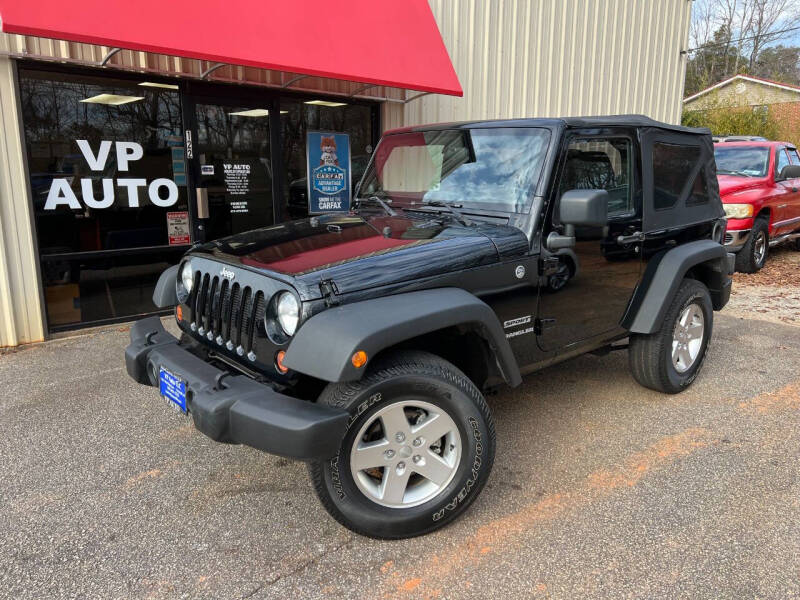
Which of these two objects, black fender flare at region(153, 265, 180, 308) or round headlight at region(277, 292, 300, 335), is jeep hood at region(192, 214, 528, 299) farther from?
black fender flare at region(153, 265, 180, 308)

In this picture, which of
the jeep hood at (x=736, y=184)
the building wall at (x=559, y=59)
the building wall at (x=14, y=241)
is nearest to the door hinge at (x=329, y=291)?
the building wall at (x=14, y=241)

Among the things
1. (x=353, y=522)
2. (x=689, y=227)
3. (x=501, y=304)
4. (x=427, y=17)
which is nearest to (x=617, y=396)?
(x=689, y=227)

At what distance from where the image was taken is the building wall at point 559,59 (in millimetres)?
8227

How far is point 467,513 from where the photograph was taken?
2861 mm

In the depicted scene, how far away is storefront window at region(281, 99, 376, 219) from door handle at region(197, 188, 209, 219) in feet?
3.28

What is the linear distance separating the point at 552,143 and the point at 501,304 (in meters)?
0.96

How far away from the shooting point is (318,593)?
2.33 metres

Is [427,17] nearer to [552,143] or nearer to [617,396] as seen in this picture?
[552,143]

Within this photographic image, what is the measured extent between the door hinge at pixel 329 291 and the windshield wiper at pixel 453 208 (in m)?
1.08

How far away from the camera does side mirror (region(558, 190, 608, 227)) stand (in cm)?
296

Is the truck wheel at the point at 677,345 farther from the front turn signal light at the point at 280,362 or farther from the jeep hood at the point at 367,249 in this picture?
the front turn signal light at the point at 280,362

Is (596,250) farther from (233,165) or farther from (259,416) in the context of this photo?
(233,165)

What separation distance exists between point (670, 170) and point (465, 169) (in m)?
1.57

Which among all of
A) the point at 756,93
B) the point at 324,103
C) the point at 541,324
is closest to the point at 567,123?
the point at 541,324
